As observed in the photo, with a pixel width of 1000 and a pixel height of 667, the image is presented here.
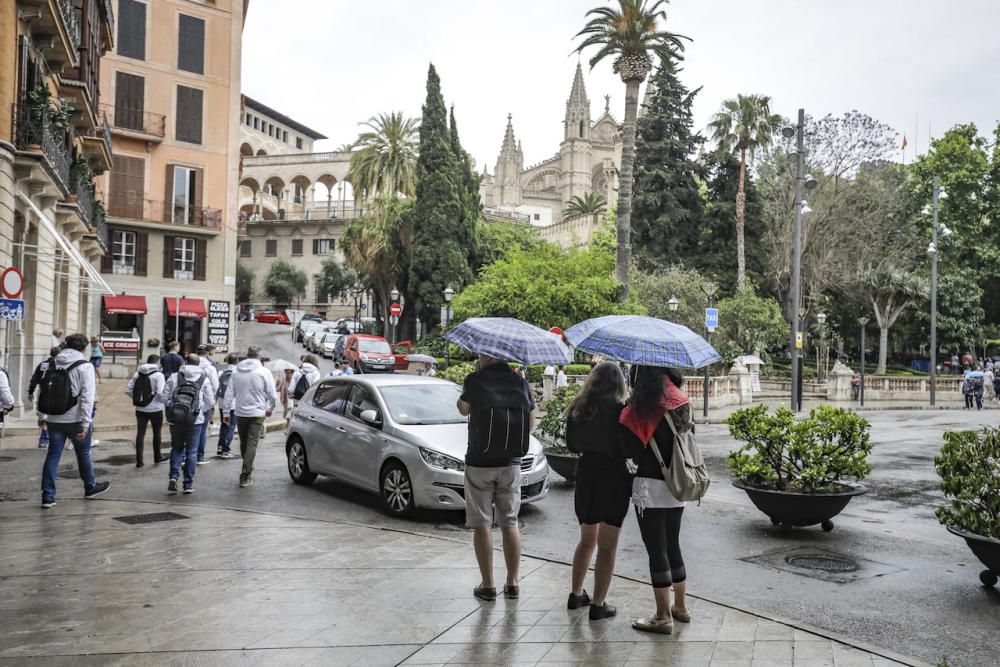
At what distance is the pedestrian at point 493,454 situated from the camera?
583cm

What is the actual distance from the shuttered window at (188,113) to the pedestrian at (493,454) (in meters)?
38.2

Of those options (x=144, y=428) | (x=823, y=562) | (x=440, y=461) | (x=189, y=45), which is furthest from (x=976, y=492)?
(x=189, y=45)

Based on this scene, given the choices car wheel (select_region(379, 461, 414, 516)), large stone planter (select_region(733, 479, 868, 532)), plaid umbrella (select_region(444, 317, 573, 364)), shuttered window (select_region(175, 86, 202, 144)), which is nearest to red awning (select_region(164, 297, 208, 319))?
shuttered window (select_region(175, 86, 202, 144))

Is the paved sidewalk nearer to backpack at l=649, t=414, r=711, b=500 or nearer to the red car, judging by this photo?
backpack at l=649, t=414, r=711, b=500

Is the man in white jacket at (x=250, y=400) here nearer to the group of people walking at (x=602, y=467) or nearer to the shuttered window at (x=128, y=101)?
the group of people walking at (x=602, y=467)

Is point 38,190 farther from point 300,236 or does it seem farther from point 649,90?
point 300,236

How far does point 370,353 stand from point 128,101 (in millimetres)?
16738

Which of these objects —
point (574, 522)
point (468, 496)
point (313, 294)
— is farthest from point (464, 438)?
point (313, 294)

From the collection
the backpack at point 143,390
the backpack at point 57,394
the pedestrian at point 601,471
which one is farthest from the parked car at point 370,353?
the pedestrian at point 601,471

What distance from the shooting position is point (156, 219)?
39.8m

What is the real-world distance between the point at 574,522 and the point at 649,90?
50986mm

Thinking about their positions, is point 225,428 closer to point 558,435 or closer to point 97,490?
point 97,490

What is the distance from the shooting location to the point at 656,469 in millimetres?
5402

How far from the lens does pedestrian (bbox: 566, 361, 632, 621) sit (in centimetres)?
544
